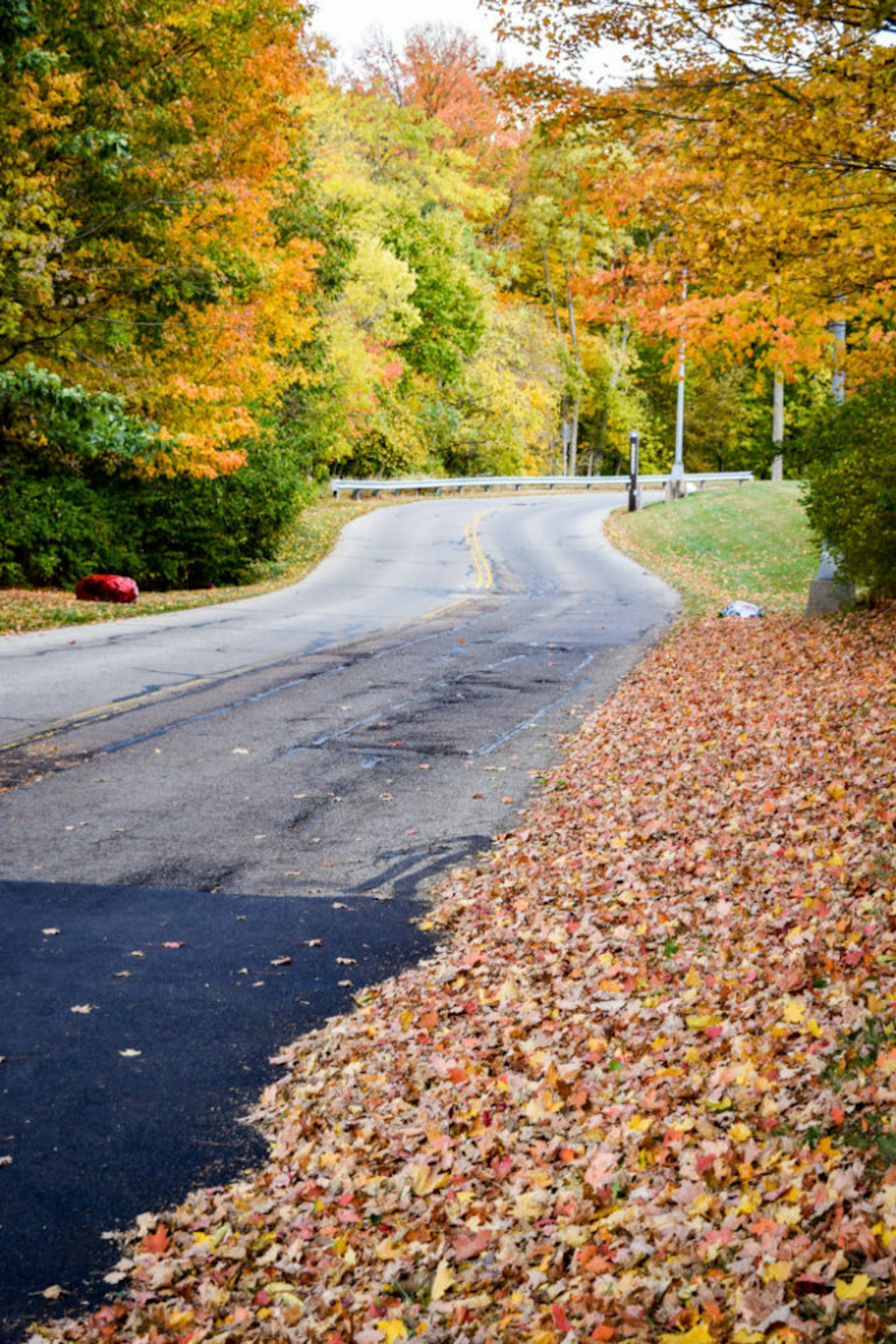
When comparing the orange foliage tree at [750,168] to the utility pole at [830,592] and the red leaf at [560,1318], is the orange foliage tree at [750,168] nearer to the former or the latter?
the utility pole at [830,592]

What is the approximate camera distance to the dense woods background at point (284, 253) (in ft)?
35.8

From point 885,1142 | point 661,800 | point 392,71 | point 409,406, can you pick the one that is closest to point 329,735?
point 661,800

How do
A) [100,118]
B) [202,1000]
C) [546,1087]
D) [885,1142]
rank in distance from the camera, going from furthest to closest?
[100,118] < [202,1000] < [546,1087] < [885,1142]

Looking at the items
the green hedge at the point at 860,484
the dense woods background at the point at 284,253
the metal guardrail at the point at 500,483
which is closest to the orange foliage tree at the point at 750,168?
the dense woods background at the point at 284,253

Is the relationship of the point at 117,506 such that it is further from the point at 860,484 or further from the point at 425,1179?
the point at 425,1179

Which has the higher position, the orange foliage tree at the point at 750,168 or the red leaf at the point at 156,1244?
the orange foliage tree at the point at 750,168

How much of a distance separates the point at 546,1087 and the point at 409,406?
5063 centimetres

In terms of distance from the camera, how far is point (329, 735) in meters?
11.9

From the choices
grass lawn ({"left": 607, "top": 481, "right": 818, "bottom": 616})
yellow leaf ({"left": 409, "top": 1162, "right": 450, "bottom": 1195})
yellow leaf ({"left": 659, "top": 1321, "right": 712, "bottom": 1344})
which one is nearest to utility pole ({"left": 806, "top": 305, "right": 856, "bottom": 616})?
grass lawn ({"left": 607, "top": 481, "right": 818, "bottom": 616})

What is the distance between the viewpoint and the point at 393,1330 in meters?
3.66

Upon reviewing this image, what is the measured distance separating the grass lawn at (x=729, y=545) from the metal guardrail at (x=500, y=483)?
176 inches

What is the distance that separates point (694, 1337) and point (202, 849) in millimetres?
5818

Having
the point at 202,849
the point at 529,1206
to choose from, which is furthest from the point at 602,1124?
the point at 202,849

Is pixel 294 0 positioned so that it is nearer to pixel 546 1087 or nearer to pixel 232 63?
pixel 232 63
